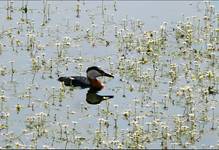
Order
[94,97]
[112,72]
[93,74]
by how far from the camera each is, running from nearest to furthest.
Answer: [94,97]
[93,74]
[112,72]

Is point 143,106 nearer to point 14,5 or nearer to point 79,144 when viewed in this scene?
point 79,144

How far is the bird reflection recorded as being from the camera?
1791cm

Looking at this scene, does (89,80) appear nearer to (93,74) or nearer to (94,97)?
(93,74)

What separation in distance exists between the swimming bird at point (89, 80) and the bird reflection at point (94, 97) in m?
0.19

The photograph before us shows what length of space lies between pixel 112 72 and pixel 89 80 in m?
0.96

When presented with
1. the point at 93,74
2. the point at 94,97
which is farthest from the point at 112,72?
the point at 94,97

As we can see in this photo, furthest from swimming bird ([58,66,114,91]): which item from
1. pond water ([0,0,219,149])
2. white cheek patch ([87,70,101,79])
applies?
pond water ([0,0,219,149])

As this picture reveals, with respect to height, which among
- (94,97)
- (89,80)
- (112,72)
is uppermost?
(112,72)

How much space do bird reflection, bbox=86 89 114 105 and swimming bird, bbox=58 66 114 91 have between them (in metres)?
0.19

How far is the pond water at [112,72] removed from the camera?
50.6ft

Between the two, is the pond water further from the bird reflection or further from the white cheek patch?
the white cheek patch

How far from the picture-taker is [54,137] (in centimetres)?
1517

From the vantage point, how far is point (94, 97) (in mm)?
18469

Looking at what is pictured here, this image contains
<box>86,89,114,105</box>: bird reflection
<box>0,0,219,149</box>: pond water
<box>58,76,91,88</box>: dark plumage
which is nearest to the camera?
<box>0,0,219,149</box>: pond water
